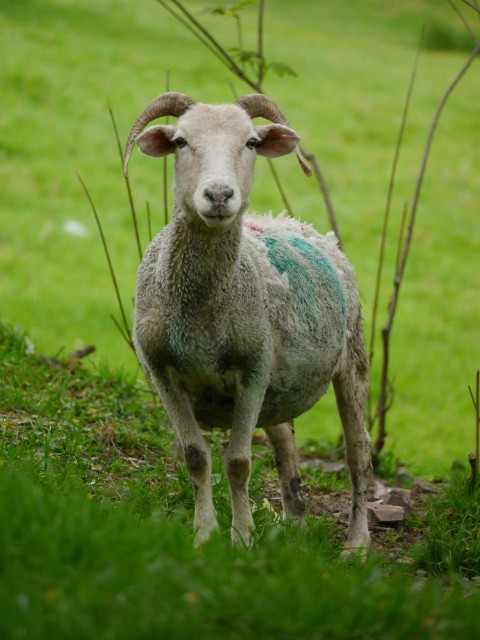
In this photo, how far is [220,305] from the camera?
16.3 ft

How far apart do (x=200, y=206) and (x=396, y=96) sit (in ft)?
64.7

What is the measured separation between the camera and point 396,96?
23.3m

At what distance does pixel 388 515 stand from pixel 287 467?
73 cm

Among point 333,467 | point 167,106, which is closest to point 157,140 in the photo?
point 167,106

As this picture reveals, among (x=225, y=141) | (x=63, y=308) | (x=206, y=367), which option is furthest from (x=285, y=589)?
(x=63, y=308)

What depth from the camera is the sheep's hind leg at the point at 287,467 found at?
612 cm

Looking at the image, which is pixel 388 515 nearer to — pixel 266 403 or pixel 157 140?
pixel 266 403

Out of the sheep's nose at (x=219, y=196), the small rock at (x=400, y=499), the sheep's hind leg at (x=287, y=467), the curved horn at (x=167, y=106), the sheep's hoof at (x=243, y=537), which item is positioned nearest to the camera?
the sheep's nose at (x=219, y=196)

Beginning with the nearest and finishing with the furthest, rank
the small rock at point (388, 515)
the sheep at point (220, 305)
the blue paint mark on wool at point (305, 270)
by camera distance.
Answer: the sheep at point (220, 305), the blue paint mark on wool at point (305, 270), the small rock at point (388, 515)

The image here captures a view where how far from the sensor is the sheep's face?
4496 mm

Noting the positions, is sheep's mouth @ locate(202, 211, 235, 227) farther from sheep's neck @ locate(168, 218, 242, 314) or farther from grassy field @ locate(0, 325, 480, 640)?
grassy field @ locate(0, 325, 480, 640)

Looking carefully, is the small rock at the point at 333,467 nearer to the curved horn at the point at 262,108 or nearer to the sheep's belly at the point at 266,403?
the sheep's belly at the point at 266,403

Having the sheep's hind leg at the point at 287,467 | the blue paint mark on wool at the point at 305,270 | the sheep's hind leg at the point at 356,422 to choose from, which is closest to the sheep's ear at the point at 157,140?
the blue paint mark on wool at the point at 305,270

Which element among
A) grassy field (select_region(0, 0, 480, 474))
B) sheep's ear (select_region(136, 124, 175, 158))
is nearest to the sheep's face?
sheep's ear (select_region(136, 124, 175, 158))
